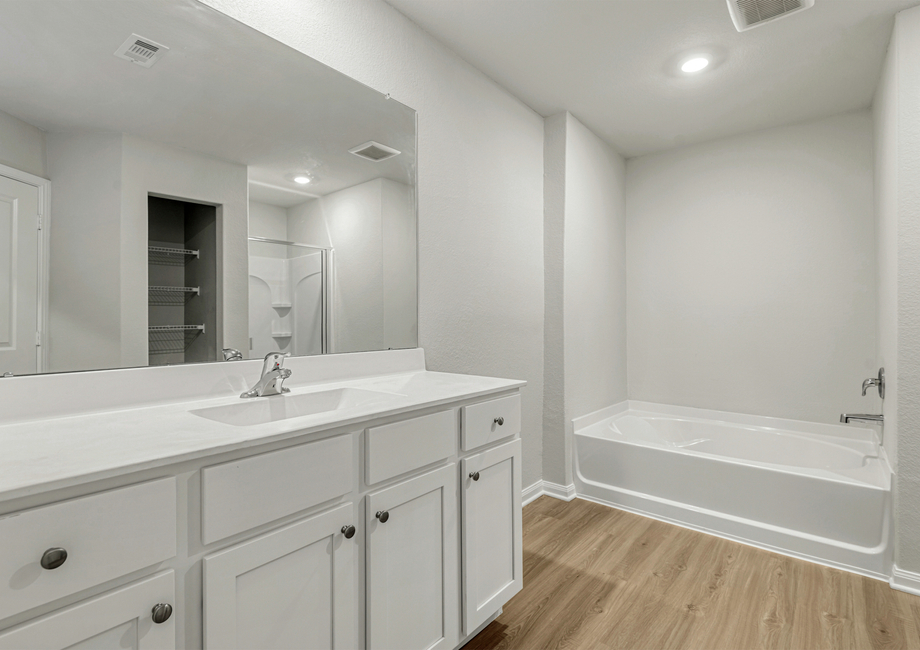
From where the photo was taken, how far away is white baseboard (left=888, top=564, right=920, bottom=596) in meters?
1.94

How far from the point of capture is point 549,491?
2.97 m

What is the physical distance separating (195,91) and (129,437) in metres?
1.05

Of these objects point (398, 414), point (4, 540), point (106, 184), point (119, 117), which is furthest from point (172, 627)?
point (119, 117)

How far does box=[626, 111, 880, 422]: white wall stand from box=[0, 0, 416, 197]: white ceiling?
250 centimetres

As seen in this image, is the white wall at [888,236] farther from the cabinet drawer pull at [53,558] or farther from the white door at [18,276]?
the white door at [18,276]

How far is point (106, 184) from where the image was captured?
1244mm

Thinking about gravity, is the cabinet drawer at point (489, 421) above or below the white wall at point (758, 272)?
below

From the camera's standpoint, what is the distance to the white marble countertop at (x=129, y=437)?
0.73 meters

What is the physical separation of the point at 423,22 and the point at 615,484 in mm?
2665

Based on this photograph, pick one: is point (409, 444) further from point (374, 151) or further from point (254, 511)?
point (374, 151)

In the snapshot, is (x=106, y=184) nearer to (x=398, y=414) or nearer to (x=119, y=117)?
(x=119, y=117)

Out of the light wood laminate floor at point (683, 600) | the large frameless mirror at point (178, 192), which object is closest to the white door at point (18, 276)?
the large frameless mirror at point (178, 192)

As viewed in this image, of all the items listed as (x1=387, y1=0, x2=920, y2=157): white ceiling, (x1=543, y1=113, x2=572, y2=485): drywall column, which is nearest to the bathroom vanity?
(x1=543, y1=113, x2=572, y2=485): drywall column

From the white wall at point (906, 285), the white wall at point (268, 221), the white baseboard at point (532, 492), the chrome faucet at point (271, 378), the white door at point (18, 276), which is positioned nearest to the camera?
the white door at point (18, 276)
